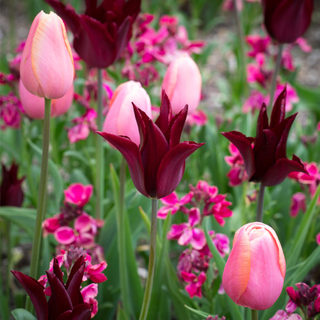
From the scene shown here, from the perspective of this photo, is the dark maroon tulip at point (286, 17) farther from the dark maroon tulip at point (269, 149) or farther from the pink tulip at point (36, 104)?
the pink tulip at point (36, 104)

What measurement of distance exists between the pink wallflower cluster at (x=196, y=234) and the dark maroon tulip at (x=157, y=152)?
19 centimetres

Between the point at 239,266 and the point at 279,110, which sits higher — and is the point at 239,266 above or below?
below

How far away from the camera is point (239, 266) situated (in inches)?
19.7

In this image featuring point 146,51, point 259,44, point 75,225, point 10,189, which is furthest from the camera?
point 259,44

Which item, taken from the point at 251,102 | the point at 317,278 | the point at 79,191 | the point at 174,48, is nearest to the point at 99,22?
the point at 79,191

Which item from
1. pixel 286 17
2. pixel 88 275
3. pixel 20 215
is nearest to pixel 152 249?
pixel 88 275

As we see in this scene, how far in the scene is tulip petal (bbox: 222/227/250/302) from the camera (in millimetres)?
494

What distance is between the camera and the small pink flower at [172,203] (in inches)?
29.6

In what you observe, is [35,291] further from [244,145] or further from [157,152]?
[244,145]

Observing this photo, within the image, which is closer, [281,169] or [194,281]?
[281,169]

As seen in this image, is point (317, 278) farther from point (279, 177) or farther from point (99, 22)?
point (99, 22)

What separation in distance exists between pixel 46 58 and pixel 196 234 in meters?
0.40

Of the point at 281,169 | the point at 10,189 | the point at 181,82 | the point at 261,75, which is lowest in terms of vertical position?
the point at 10,189

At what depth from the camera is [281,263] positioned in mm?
511
